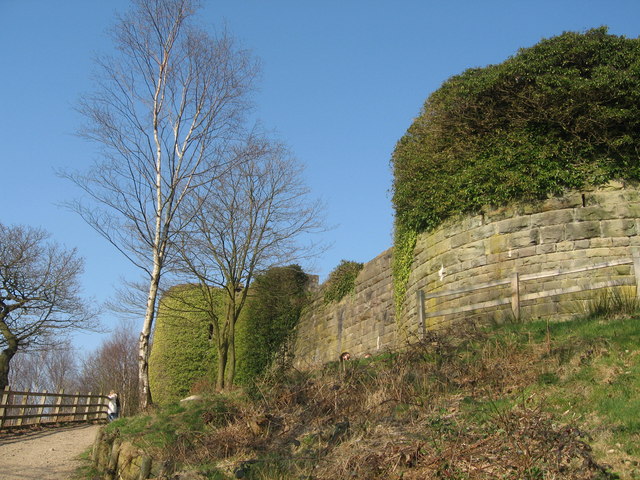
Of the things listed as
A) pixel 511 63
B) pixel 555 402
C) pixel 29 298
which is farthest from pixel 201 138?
pixel 29 298

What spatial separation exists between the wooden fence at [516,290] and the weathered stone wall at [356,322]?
2780 mm

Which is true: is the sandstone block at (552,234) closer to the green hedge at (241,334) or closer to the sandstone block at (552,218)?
the sandstone block at (552,218)

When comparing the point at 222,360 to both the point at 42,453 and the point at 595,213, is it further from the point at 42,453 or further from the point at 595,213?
the point at 595,213

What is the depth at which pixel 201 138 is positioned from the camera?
14.9 m

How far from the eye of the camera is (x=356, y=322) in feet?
54.0

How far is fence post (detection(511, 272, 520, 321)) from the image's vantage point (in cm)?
983

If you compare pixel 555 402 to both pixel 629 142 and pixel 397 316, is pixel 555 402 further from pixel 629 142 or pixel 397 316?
pixel 397 316

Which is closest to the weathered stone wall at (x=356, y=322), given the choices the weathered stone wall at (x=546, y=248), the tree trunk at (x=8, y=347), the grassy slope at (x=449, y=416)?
the weathered stone wall at (x=546, y=248)

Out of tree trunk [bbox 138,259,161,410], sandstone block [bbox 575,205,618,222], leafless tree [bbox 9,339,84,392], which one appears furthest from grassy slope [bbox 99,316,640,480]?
leafless tree [bbox 9,339,84,392]

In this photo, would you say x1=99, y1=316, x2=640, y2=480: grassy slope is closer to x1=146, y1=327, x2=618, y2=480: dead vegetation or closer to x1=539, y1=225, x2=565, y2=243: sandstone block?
x1=146, y1=327, x2=618, y2=480: dead vegetation

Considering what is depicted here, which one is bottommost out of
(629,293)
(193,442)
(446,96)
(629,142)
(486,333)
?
(193,442)

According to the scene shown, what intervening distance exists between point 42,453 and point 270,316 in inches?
340

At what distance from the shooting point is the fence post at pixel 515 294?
9.83 metres

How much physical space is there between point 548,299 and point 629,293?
1.16 meters
